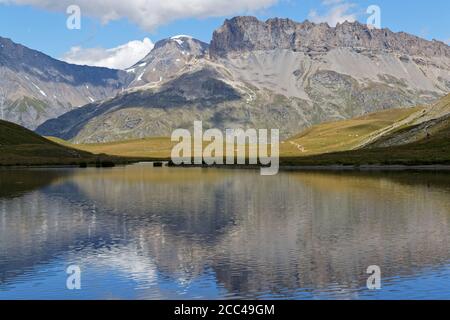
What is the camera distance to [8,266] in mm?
48094

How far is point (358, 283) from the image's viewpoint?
41.9 meters

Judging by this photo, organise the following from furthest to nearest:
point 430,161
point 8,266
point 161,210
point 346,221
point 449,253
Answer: point 430,161 < point 161,210 < point 346,221 < point 449,253 < point 8,266

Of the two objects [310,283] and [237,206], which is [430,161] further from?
[310,283]

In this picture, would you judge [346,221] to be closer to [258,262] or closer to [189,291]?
[258,262]

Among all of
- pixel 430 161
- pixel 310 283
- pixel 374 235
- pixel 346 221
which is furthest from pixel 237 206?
pixel 430 161

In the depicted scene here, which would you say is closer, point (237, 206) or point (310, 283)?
point (310, 283)

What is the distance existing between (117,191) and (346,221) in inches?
2244

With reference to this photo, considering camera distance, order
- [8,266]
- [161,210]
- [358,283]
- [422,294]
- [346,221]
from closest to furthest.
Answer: [422,294]
[358,283]
[8,266]
[346,221]
[161,210]

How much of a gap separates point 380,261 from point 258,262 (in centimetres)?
952

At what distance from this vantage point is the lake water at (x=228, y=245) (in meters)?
41.4

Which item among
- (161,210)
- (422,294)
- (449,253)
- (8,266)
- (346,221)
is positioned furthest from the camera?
(161,210)

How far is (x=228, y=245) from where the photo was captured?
A: 184 ft

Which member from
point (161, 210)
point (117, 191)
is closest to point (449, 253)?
point (161, 210)

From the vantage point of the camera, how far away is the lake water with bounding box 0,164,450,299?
41375mm
